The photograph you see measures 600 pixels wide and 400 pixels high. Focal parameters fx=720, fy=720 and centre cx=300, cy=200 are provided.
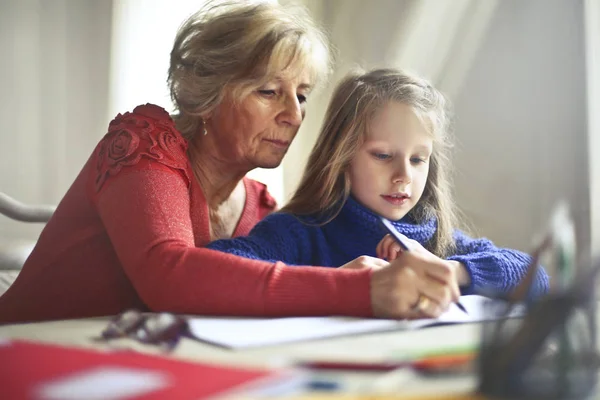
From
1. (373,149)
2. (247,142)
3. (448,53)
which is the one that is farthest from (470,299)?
(448,53)

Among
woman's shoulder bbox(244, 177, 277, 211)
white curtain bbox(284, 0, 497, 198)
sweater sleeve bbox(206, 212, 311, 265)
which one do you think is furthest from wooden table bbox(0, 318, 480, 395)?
white curtain bbox(284, 0, 497, 198)

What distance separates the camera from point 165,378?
485 mm

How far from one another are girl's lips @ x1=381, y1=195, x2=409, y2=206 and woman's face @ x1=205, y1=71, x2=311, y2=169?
0.75ft

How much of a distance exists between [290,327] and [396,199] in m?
0.63

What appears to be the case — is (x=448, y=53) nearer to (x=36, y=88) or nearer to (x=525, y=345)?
(x=36, y=88)

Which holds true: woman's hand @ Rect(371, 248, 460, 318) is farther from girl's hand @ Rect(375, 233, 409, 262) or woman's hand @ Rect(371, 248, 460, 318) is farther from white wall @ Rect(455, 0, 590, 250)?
white wall @ Rect(455, 0, 590, 250)

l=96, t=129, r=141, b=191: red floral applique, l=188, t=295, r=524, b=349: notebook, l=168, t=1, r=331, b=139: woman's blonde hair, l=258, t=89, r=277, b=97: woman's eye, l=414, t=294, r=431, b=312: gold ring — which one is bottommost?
l=188, t=295, r=524, b=349: notebook

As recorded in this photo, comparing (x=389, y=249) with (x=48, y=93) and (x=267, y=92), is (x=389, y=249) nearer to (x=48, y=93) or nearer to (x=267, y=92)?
(x=267, y=92)

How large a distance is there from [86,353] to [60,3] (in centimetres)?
196

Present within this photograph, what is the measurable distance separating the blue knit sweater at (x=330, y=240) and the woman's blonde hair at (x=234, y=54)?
0.87 feet

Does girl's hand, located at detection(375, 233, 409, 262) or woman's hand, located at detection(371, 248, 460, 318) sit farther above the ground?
woman's hand, located at detection(371, 248, 460, 318)

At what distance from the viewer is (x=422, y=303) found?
850 mm

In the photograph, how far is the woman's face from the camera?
4.54ft

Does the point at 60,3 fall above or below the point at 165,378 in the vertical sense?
above
